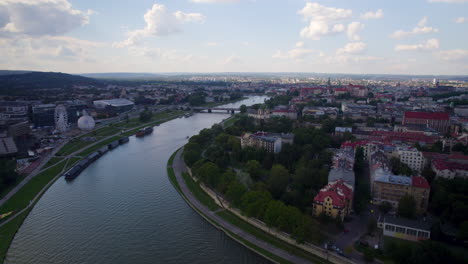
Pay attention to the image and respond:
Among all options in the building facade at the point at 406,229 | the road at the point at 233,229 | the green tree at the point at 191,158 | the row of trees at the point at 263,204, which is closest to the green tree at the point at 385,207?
the building facade at the point at 406,229

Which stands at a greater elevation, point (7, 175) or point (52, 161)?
point (7, 175)

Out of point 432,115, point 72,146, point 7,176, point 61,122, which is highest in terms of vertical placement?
point 432,115

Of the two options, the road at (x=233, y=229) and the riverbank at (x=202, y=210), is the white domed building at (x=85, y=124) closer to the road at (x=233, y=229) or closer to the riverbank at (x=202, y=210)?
the riverbank at (x=202, y=210)

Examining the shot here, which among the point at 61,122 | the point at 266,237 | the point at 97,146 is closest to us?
the point at 266,237

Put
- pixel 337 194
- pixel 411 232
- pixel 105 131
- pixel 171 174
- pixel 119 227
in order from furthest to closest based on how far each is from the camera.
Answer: pixel 105 131, pixel 171 174, pixel 119 227, pixel 337 194, pixel 411 232

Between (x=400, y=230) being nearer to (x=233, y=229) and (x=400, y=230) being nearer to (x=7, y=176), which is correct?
(x=233, y=229)

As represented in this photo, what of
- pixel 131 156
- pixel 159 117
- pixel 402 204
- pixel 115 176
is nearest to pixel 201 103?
pixel 159 117

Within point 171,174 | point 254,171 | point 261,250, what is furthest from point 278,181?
point 171,174

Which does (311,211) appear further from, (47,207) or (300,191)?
(47,207)
